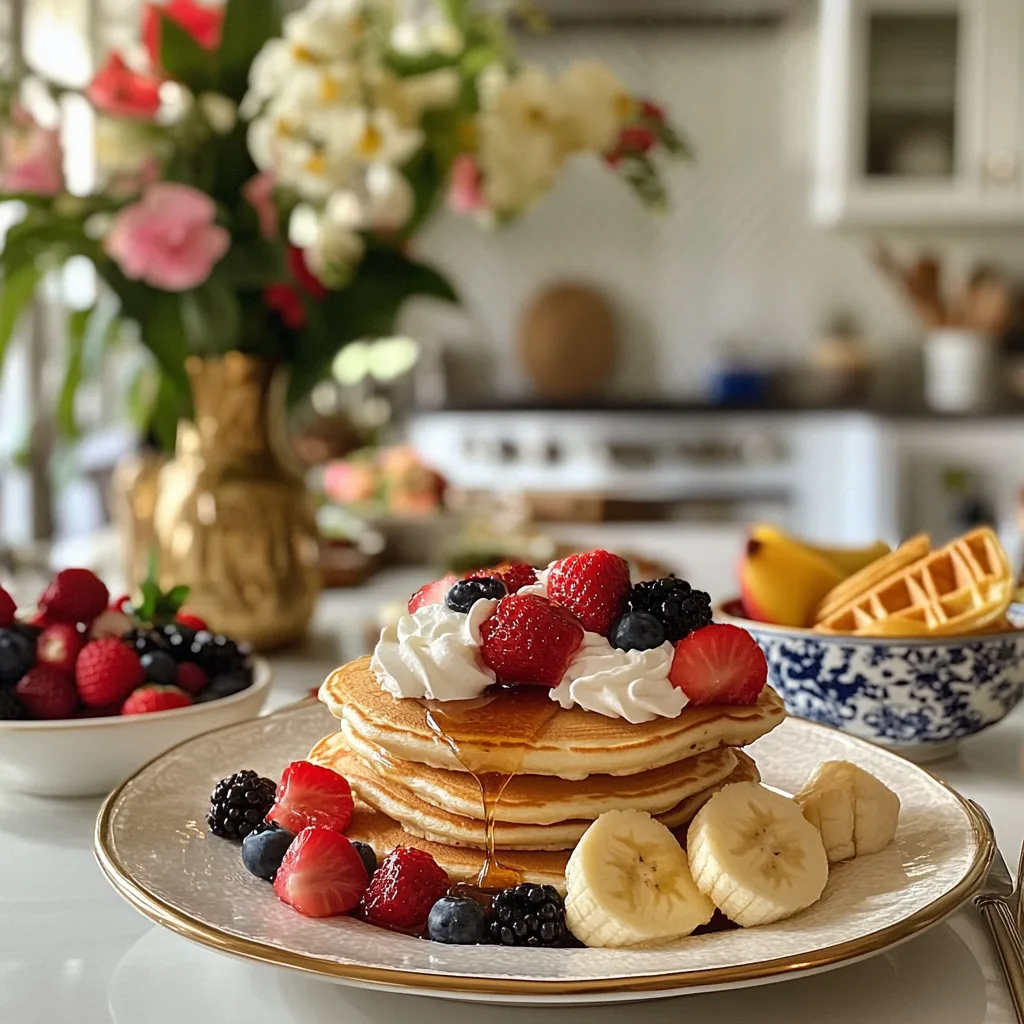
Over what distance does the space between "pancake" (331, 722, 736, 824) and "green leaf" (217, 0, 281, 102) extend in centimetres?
104

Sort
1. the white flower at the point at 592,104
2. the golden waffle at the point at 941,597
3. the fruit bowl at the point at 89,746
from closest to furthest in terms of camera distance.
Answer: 1. the fruit bowl at the point at 89,746
2. the golden waffle at the point at 941,597
3. the white flower at the point at 592,104

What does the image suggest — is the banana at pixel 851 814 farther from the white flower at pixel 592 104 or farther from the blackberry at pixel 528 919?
the white flower at pixel 592 104

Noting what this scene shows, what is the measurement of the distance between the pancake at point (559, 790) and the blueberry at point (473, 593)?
11cm

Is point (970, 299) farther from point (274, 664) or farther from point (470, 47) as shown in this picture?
point (274, 664)

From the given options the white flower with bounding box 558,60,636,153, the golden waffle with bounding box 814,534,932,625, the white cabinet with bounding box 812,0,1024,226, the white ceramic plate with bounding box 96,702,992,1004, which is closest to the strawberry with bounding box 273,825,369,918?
the white ceramic plate with bounding box 96,702,992,1004

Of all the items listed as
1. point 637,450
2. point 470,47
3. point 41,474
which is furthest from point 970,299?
point 470,47

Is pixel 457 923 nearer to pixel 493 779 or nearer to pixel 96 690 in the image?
pixel 493 779

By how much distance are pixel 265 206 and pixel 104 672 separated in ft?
2.36

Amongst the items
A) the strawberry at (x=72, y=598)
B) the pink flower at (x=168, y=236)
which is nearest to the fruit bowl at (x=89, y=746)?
the strawberry at (x=72, y=598)

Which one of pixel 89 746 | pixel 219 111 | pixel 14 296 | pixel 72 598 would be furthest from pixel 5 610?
pixel 219 111

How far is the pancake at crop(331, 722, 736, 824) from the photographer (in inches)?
31.2

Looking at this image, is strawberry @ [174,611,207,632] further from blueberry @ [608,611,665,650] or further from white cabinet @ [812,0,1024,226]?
white cabinet @ [812,0,1024,226]

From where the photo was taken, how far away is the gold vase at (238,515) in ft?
5.18

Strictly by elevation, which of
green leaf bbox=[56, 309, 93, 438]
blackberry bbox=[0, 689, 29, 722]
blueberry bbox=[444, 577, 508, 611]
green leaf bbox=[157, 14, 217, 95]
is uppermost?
green leaf bbox=[157, 14, 217, 95]
